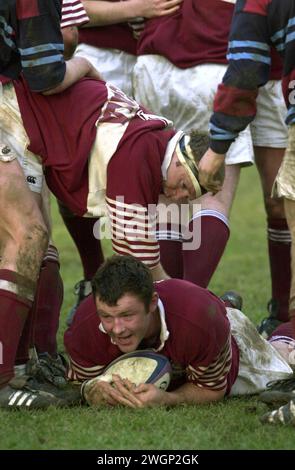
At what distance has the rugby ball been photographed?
15.2 feet

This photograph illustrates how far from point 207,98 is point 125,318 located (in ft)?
6.83

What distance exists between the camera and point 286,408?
437 centimetres

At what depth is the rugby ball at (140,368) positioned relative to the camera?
4645 mm

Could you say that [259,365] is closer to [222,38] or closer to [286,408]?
[286,408]

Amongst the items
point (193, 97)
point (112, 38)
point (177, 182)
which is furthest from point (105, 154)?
point (112, 38)

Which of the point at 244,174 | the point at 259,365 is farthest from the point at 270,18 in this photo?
the point at 244,174

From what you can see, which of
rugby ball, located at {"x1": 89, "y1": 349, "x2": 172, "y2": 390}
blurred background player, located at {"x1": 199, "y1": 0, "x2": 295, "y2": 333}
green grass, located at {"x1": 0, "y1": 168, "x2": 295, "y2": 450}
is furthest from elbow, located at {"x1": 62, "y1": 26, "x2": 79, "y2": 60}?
green grass, located at {"x1": 0, "y1": 168, "x2": 295, "y2": 450}

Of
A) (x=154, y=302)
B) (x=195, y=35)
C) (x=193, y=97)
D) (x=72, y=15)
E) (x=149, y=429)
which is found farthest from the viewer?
(x=193, y=97)

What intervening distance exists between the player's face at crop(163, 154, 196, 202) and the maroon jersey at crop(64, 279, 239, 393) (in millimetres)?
430

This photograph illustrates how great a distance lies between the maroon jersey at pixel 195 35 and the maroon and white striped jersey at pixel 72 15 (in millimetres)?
842

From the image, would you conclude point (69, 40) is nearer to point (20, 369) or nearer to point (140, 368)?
point (20, 369)

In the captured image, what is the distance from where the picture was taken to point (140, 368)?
4.65 metres

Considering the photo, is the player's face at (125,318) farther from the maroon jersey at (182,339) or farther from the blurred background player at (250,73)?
the blurred background player at (250,73)
